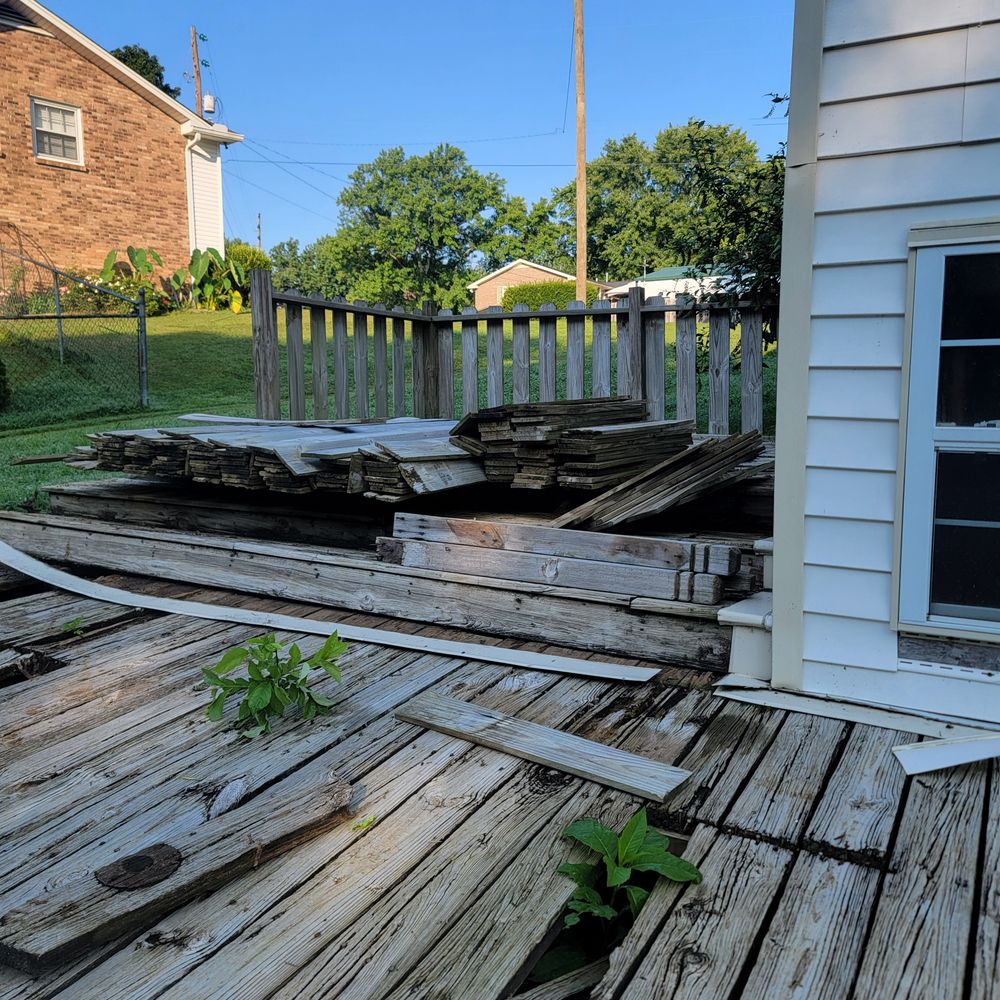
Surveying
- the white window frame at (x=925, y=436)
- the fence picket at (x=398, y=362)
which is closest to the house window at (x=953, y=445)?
the white window frame at (x=925, y=436)

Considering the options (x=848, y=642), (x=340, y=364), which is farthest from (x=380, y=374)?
(x=848, y=642)

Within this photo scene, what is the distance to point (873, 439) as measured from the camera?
273cm

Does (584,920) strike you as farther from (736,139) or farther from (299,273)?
(299,273)

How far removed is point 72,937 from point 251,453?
9.03 ft

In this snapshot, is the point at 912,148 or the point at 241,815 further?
the point at 912,148

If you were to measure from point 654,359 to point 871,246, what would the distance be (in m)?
3.68

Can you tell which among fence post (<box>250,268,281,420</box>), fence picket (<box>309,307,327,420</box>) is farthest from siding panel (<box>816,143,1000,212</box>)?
fence picket (<box>309,307,327,420</box>)

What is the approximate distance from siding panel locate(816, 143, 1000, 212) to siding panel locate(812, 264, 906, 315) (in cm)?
19

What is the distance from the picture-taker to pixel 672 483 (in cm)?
378

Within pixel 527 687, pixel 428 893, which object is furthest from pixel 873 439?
pixel 428 893

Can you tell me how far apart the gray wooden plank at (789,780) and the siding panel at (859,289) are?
1291mm

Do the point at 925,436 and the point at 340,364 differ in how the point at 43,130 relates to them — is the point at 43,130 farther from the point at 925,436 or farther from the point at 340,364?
the point at 925,436

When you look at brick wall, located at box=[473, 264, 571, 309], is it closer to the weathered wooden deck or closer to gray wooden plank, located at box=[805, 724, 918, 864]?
the weathered wooden deck

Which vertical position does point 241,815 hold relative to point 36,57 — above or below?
below
